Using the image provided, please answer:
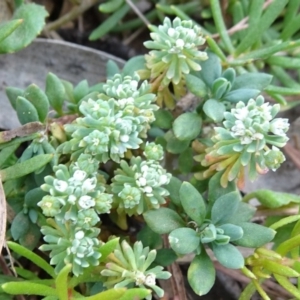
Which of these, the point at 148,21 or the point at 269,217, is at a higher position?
the point at 148,21

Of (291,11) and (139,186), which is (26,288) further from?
(291,11)

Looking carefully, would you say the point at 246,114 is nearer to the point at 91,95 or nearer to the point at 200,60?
the point at 200,60

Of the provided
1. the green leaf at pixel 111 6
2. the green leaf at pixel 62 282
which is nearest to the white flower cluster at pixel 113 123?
the green leaf at pixel 62 282

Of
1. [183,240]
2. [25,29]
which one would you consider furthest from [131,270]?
[25,29]

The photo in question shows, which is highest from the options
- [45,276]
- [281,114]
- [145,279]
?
[145,279]

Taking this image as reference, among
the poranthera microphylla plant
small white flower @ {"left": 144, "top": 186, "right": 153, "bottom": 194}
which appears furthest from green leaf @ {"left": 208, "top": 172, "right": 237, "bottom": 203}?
small white flower @ {"left": 144, "top": 186, "right": 153, "bottom": 194}

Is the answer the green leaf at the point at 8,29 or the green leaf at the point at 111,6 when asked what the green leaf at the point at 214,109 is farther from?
the green leaf at the point at 111,6

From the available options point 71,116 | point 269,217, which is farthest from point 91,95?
point 269,217
